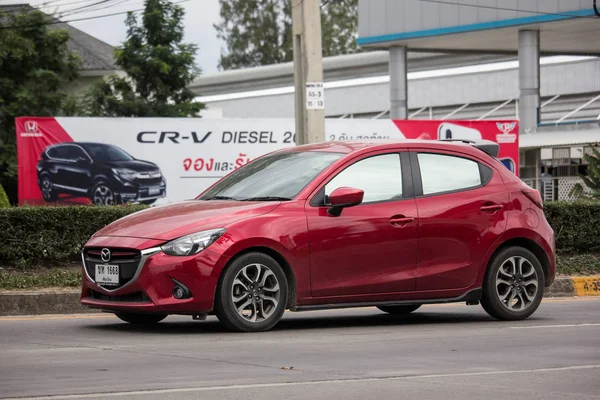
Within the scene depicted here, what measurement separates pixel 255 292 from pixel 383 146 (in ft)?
6.48

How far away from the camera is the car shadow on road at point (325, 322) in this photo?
9.84m

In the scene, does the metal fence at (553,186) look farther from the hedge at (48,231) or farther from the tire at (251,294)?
the tire at (251,294)

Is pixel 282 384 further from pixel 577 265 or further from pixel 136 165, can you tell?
pixel 136 165

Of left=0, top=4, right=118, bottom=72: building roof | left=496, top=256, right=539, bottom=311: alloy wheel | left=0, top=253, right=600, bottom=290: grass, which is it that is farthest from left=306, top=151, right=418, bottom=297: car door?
left=0, top=4, right=118, bottom=72: building roof

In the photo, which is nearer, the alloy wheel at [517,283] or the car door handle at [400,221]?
the car door handle at [400,221]

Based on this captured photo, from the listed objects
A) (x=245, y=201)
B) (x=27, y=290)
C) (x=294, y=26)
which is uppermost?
(x=294, y=26)

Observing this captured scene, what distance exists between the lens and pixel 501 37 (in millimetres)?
38938

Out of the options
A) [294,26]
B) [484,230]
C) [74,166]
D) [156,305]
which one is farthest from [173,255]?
[74,166]

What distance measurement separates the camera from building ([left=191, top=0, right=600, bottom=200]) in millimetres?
36344

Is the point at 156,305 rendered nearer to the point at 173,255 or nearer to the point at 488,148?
the point at 173,255

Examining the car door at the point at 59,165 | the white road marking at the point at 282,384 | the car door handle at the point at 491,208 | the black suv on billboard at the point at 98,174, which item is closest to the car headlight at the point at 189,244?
the white road marking at the point at 282,384

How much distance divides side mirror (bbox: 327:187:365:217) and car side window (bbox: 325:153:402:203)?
0.75ft

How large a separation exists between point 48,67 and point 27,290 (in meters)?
28.1

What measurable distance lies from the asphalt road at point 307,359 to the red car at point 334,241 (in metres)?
0.30
